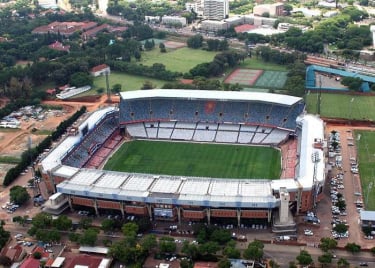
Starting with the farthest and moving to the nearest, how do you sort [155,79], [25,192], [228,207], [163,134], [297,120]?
1. [155,79]
2. [163,134]
3. [297,120]
4. [25,192]
5. [228,207]

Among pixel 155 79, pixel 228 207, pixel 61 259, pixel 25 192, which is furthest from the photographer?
pixel 155 79

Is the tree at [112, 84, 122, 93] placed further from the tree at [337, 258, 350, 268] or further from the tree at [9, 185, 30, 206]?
the tree at [337, 258, 350, 268]

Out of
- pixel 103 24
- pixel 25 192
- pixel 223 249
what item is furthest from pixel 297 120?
pixel 103 24

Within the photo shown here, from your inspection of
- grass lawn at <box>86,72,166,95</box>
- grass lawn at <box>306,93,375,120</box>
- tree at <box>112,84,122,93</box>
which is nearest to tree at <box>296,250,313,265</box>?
grass lawn at <box>306,93,375,120</box>

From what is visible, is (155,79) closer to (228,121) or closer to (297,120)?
(228,121)

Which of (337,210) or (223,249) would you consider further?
(337,210)

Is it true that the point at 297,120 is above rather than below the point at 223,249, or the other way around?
above

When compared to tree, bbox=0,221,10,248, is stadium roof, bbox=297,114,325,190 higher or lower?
higher
